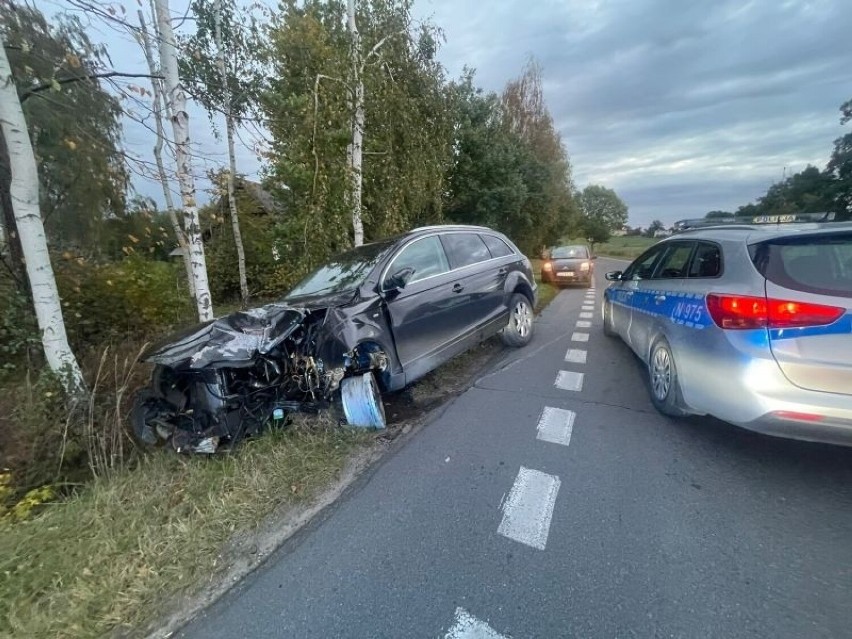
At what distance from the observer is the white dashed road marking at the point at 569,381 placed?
155 inches

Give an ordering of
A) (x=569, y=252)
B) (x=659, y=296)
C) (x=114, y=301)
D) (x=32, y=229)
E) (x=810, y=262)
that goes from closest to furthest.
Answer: (x=810, y=262) < (x=32, y=229) < (x=659, y=296) < (x=114, y=301) < (x=569, y=252)

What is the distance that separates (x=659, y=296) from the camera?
11.2 ft

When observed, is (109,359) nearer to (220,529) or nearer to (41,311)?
(41,311)

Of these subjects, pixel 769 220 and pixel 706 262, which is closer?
pixel 706 262

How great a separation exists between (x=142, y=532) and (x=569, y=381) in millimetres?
3869

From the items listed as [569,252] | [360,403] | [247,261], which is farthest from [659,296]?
[247,261]

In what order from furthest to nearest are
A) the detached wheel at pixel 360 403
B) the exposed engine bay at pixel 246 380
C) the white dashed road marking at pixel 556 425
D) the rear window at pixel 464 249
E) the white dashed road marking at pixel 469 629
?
the rear window at pixel 464 249 < the detached wheel at pixel 360 403 < the white dashed road marking at pixel 556 425 < the exposed engine bay at pixel 246 380 < the white dashed road marking at pixel 469 629

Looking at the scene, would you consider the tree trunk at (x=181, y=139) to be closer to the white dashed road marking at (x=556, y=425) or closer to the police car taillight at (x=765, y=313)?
the white dashed road marking at (x=556, y=425)

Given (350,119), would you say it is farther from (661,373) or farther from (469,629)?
(469,629)

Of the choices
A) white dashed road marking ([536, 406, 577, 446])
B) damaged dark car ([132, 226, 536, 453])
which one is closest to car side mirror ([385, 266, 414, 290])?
damaged dark car ([132, 226, 536, 453])

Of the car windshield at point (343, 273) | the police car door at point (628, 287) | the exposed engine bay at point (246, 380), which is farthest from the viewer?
→ the police car door at point (628, 287)

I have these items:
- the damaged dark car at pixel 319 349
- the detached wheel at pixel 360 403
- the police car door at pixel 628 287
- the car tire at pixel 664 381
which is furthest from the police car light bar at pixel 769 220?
the detached wheel at pixel 360 403

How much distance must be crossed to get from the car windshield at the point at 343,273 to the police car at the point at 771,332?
109 inches

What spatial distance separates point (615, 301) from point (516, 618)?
4.50m
